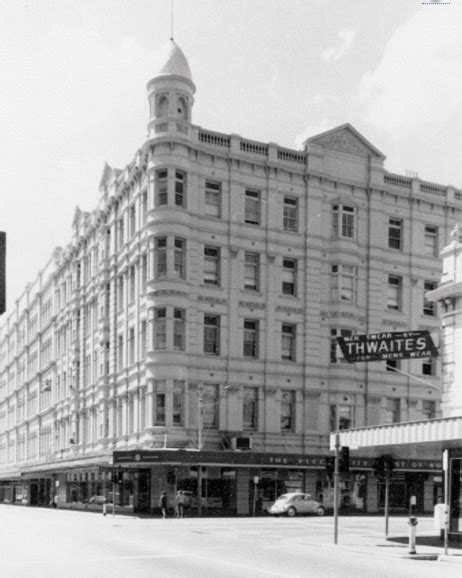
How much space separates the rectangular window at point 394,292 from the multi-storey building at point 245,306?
125mm

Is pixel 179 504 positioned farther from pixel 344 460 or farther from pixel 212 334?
pixel 344 460

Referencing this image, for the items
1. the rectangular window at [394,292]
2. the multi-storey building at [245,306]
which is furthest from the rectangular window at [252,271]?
the rectangular window at [394,292]

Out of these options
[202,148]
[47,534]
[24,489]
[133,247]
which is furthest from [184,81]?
[24,489]

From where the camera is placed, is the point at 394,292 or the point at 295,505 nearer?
the point at 295,505

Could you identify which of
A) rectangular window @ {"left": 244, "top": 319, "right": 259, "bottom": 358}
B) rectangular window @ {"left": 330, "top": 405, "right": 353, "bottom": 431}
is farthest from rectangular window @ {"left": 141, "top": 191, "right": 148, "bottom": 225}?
rectangular window @ {"left": 330, "top": 405, "right": 353, "bottom": 431}

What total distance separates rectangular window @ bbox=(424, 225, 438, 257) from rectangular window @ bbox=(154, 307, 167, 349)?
743 inches


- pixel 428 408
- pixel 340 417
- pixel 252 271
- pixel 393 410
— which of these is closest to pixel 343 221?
pixel 252 271

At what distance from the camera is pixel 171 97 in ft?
164

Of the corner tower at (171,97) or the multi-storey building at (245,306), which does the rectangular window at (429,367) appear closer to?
the multi-storey building at (245,306)

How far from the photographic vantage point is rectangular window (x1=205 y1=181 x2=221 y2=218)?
51344mm

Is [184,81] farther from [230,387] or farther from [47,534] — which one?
[47,534]

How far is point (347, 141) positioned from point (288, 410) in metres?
16.9

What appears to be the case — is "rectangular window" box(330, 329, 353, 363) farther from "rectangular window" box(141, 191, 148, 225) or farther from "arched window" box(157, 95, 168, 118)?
"arched window" box(157, 95, 168, 118)

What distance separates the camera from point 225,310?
5128 centimetres
